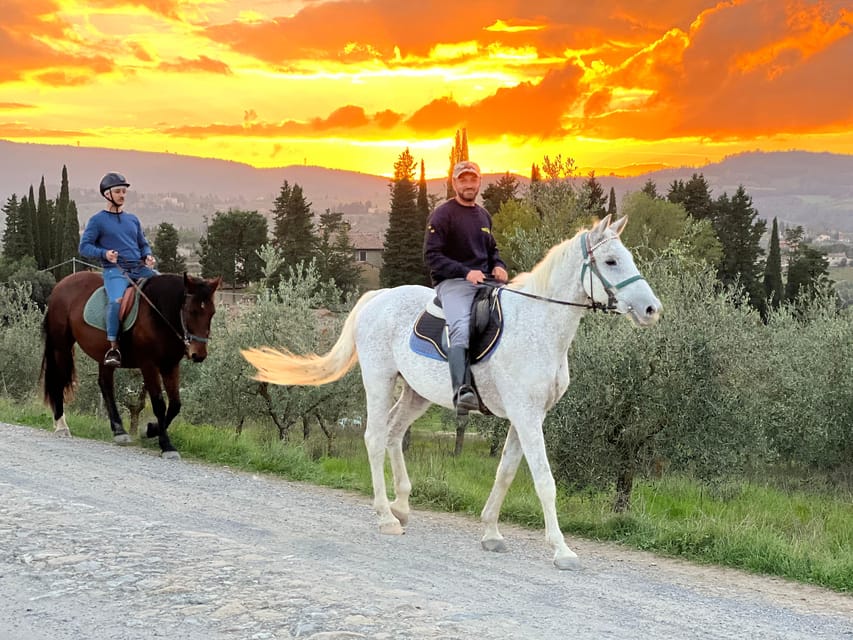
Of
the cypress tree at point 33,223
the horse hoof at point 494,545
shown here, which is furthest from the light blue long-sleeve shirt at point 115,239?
the cypress tree at point 33,223

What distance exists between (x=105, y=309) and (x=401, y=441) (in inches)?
250

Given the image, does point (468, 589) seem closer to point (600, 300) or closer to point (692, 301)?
point (600, 300)

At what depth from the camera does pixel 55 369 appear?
47.2ft

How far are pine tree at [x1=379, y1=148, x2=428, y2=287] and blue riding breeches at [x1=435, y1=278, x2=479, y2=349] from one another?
67.9 meters

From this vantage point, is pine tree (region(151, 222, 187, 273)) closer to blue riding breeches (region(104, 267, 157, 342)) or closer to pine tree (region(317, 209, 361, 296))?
pine tree (region(317, 209, 361, 296))

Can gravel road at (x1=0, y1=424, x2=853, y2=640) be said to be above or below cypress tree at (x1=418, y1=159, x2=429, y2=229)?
below

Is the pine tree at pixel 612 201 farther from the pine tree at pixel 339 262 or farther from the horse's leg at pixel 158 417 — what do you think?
the horse's leg at pixel 158 417

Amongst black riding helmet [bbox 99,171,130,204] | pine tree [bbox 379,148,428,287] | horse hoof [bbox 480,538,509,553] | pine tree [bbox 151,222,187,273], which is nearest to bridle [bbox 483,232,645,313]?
horse hoof [bbox 480,538,509,553]

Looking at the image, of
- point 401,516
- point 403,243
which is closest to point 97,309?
point 401,516

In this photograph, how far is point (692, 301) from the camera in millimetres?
13219

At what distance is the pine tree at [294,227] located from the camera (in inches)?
3420

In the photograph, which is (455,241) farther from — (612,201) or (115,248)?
(612,201)

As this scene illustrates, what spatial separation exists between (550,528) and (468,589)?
1247mm

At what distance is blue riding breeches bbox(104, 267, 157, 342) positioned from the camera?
12984mm
